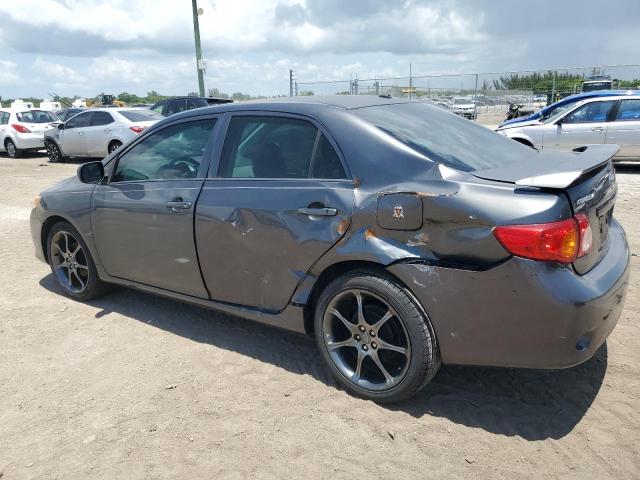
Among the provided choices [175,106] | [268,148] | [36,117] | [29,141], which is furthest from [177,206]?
[36,117]

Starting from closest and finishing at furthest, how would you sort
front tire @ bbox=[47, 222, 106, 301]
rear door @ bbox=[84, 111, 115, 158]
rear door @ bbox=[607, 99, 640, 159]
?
front tire @ bbox=[47, 222, 106, 301]
rear door @ bbox=[607, 99, 640, 159]
rear door @ bbox=[84, 111, 115, 158]

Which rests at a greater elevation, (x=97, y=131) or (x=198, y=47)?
(x=198, y=47)

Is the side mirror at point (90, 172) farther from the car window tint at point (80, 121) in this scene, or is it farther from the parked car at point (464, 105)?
the parked car at point (464, 105)

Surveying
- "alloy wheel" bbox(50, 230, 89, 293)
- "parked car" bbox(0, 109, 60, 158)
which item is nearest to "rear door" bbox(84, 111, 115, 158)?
"parked car" bbox(0, 109, 60, 158)

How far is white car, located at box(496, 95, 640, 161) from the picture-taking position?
10.9 m

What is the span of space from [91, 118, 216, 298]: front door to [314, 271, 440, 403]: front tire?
1067 mm

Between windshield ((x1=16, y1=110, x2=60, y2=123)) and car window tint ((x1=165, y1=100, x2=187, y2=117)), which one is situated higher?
car window tint ((x1=165, y1=100, x2=187, y2=117))

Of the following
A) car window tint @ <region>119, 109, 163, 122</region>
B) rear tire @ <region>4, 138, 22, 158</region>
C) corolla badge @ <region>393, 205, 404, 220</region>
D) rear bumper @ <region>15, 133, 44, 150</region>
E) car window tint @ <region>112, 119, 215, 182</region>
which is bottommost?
rear tire @ <region>4, 138, 22, 158</region>

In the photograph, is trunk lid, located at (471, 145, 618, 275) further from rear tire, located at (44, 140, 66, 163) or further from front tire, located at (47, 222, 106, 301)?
rear tire, located at (44, 140, 66, 163)

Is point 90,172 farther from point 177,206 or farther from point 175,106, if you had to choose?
point 175,106

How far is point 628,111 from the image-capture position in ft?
36.0

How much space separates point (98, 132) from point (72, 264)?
35.6 ft

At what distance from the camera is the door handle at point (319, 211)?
2961 mm

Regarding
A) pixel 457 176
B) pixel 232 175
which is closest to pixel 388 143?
pixel 457 176
